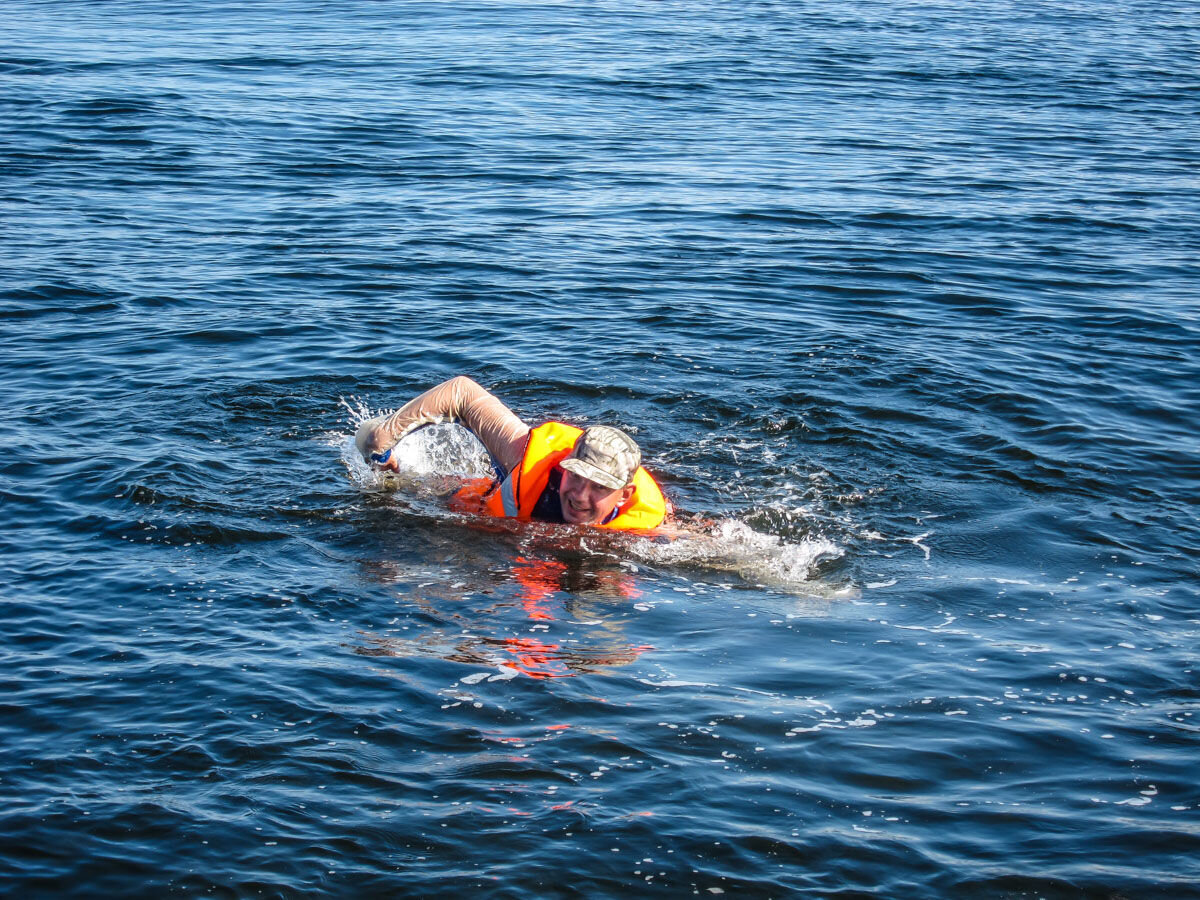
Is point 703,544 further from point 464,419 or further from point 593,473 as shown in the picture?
point 464,419

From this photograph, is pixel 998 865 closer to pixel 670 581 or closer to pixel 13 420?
pixel 670 581

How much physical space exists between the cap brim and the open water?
77 cm

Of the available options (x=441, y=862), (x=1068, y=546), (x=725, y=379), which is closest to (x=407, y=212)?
(x=725, y=379)

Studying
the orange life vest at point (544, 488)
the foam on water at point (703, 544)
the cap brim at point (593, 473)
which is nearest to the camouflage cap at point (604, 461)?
the cap brim at point (593, 473)

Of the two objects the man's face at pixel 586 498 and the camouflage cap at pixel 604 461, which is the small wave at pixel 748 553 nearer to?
the man's face at pixel 586 498

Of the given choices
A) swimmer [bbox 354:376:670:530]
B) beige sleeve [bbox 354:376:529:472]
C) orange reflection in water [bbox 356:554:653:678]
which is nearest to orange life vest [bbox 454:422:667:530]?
swimmer [bbox 354:376:670:530]

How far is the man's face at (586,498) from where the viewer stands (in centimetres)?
797

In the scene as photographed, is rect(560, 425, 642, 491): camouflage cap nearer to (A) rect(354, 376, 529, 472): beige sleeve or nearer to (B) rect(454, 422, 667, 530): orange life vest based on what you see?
(B) rect(454, 422, 667, 530): orange life vest

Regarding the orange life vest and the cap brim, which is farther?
the orange life vest

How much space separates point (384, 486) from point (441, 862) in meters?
4.23

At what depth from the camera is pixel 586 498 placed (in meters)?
8.05

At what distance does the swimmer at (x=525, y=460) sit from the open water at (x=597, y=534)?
0.27 metres

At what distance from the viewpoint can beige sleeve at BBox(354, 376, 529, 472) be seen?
8453 mm

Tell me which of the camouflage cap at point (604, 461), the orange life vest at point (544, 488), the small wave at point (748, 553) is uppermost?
the camouflage cap at point (604, 461)
